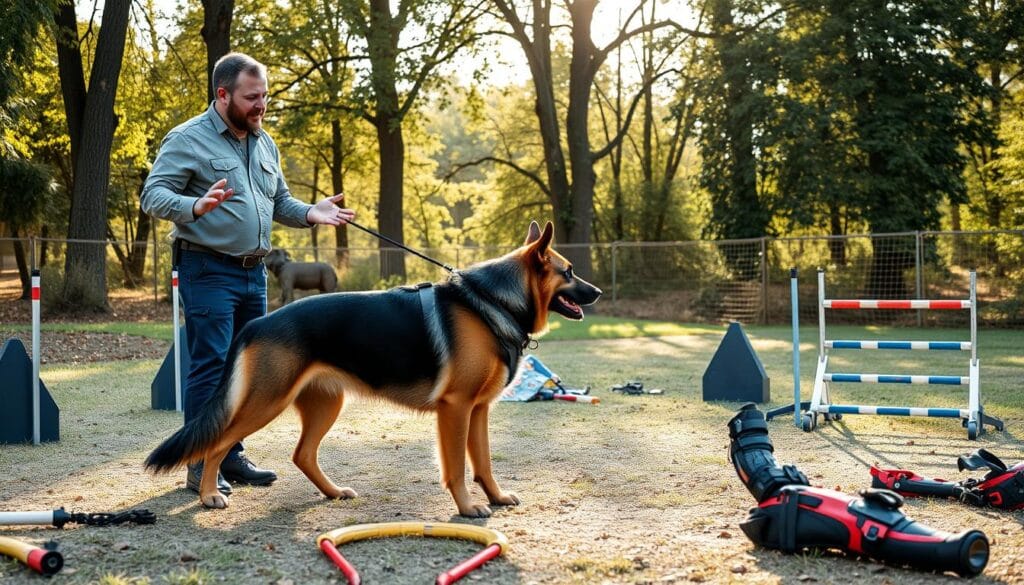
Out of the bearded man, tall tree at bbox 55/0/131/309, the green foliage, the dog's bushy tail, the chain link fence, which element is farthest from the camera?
the green foliage

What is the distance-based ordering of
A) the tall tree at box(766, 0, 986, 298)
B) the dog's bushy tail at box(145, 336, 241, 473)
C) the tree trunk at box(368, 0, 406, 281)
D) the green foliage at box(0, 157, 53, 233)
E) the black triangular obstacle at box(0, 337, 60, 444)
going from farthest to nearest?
the tree trunk at box(368, 0, 406, 281) < the green foliage at box(0, 157, 53, 233) < the tall tree at box(766, 0, 986, 298) < the black triangular obstacle at box(0, 337, 60, 444) < the dog's bushy tail at box(145, 336, 241, 473)

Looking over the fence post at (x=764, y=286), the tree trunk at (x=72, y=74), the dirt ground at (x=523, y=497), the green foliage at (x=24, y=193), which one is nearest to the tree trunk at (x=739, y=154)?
the fence post at (x=764, y=286)

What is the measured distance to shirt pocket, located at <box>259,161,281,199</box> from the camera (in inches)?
215

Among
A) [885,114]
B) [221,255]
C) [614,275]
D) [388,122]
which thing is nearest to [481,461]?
[221,255]

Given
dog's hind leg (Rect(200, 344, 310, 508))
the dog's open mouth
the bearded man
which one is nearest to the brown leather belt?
the bearded man

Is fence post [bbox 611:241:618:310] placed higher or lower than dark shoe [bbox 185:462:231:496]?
higher

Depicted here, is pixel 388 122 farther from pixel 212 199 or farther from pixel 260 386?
pixel 260 386

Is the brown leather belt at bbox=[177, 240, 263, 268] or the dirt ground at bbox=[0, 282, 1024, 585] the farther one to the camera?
the brown leather belt at bbox=[177, 240, 263, 268]

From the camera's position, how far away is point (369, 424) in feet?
26.1

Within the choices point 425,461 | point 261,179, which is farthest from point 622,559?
point 261,179

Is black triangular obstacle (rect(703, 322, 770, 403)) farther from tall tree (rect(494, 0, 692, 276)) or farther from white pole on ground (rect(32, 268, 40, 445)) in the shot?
tall tree (rect(494, 0, 692, 276))

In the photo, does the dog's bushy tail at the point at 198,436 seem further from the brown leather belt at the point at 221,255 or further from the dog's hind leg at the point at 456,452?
the dog's hind leg at the point at 456,452

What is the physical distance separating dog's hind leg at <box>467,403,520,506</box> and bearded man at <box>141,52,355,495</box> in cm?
133

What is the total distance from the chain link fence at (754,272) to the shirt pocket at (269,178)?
14.3 metres
